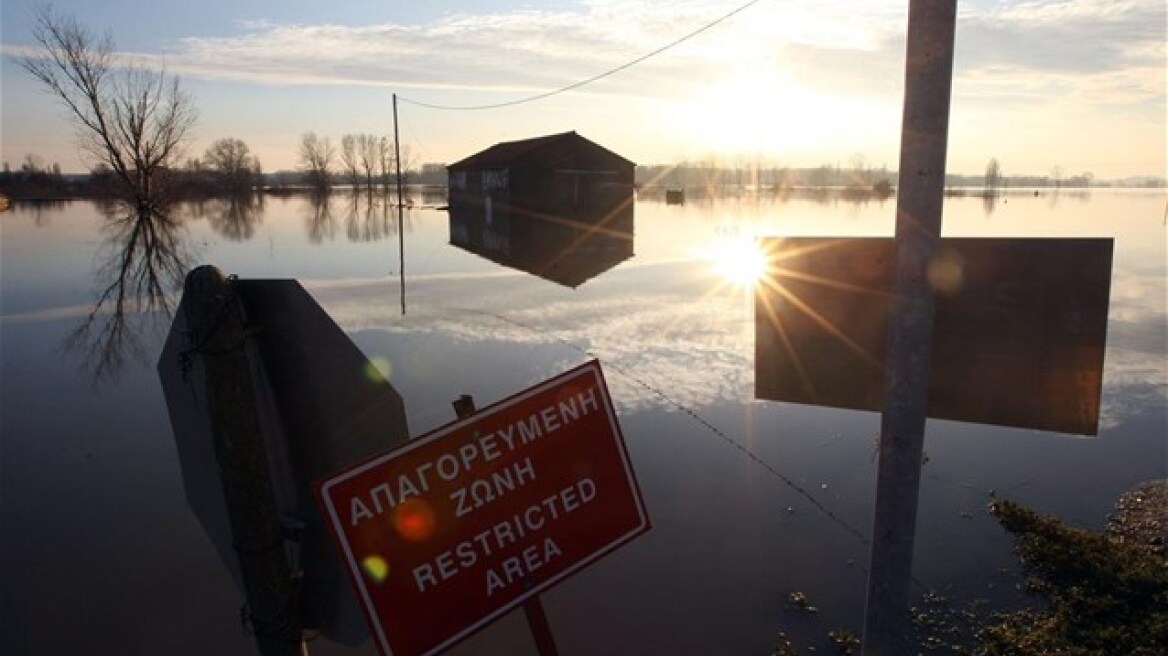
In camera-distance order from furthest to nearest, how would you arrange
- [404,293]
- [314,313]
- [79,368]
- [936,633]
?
[404,293] < [79,368] < [936,633] < [314,313]

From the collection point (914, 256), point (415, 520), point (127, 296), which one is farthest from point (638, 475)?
point (127, 296)

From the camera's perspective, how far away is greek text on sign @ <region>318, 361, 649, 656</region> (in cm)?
217

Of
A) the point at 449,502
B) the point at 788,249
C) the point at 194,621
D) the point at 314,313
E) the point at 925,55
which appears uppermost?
the point at 925,55

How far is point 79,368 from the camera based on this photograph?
12.9 meters

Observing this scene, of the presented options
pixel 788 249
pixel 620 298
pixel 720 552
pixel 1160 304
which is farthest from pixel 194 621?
pixel 1160 304

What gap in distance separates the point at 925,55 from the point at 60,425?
1161 cm

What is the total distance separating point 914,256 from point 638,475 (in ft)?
19.2

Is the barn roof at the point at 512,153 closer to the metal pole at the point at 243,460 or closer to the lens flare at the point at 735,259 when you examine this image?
the lens flare at the point at 735,259

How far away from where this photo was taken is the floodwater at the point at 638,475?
18.5ft

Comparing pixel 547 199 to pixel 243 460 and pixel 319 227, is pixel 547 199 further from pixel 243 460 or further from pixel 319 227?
pixel 243 460

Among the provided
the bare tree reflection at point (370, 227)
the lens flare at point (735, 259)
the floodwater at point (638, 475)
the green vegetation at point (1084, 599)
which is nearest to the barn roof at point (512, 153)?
the bare tree reflection at point (370, 227)

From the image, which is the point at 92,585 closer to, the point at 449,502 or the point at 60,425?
the point at 60,425

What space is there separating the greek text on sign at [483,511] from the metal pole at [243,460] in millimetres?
495

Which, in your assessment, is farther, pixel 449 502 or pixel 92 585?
pixel 92 585
